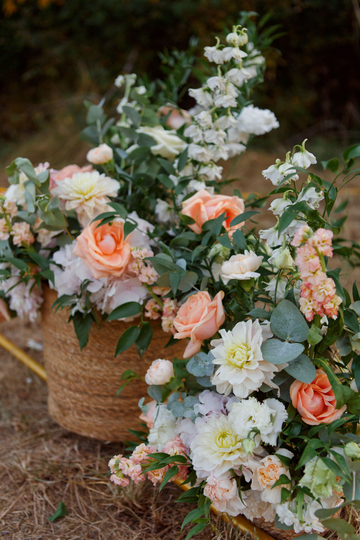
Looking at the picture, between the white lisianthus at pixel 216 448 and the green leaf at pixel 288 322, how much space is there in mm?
126

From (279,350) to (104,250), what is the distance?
1.05 feet

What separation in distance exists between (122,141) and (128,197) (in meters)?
0.18

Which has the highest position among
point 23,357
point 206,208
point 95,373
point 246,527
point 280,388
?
point 206,208

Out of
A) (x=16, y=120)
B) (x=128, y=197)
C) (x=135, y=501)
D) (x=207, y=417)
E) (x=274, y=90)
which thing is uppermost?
(x=128, y=197)

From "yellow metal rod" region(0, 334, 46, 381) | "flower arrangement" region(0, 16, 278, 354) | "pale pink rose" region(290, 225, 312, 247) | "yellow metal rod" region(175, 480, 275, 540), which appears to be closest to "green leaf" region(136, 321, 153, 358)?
"flower arrangement" region(0, 16, 278, 354)

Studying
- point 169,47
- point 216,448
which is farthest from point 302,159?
point 169,47

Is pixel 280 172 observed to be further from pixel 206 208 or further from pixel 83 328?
pixel 83 328

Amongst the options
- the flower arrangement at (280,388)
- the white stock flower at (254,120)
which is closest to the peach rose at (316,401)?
the flower arrangement at (280,388)

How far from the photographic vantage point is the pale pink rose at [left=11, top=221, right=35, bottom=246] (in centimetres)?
75

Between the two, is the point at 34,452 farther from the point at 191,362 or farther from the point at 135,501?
the point at 191,362

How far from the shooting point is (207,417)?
0.55 meters

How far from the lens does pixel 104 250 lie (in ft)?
2.24

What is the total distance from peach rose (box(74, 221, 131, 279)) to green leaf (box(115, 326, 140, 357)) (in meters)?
0.09

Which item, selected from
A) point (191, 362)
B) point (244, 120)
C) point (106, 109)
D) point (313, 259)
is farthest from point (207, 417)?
point (106, 109)
